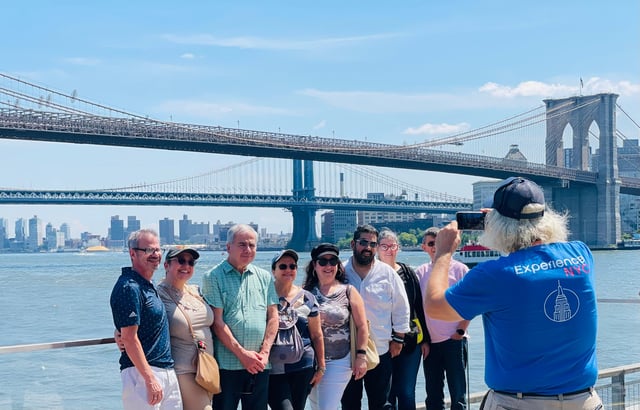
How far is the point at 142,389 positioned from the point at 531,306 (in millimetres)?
1639

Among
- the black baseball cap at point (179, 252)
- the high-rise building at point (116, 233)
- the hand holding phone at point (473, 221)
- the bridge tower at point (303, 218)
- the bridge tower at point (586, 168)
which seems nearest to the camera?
the hand holding phone at point (473, 221)

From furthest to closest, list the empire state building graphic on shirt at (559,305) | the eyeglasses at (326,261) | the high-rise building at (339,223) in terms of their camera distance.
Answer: the high-rise building at (339,223)
the eyeglasses at (326,261)
the empire state building graphic on shirt at (559,305)

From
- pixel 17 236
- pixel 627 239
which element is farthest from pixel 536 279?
pixel 17 236

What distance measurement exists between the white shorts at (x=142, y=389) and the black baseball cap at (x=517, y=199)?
5.17 ft

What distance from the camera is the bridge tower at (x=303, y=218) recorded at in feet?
185

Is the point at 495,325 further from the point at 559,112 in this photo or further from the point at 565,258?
the point at 559,112

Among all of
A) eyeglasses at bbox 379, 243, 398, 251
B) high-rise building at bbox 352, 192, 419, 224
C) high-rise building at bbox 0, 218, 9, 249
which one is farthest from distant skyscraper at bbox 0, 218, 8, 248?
eyeglasses at bbox 379, 243, 398, 251

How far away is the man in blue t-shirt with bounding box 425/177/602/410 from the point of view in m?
2.17

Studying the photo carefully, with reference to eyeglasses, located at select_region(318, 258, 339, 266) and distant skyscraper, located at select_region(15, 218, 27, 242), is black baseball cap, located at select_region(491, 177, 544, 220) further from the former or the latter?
distant skyscraper, located at select_region(15, 218, 27, 242)

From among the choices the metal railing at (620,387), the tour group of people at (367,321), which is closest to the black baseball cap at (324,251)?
the tour group of people at (367,321)

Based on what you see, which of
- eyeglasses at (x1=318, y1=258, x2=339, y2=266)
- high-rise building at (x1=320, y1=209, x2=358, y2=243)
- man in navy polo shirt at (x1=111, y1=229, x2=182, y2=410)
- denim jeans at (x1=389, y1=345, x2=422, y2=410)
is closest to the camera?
man in navy polo shirt at (x1=111, y1=229, x2=182, y2=410)

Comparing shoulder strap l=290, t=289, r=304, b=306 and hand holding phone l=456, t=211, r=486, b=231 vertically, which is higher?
hand holding phone l=456, t=211, r=486, b=231

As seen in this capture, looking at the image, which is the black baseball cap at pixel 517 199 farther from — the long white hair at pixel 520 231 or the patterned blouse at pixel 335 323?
the patterned blouse at pixel 335 323

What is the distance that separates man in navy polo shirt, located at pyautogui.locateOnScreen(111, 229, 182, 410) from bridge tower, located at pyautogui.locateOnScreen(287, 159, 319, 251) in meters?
52.1
